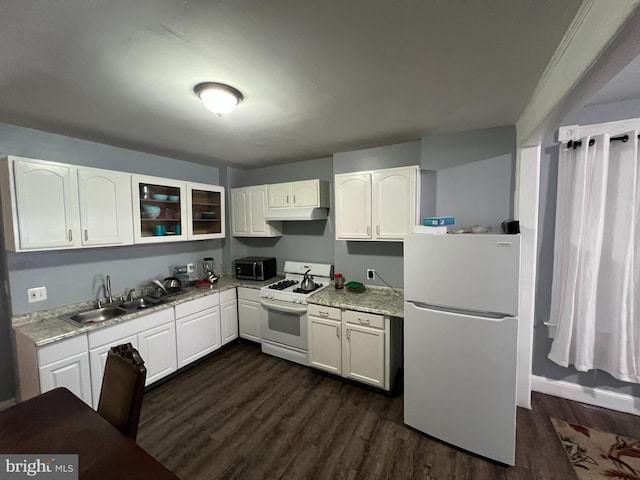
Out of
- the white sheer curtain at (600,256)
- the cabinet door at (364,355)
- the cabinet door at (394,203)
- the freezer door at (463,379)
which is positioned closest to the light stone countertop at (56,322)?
the cabinet door at (364,355)

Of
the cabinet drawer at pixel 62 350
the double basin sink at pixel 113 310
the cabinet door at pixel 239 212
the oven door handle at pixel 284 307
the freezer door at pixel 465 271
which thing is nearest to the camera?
the freezer door at pixel 465 271

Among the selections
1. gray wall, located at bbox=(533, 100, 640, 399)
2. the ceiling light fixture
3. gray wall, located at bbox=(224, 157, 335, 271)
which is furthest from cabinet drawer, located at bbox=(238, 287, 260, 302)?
gray wall, located at bbox=(533, 100, 640, 399)

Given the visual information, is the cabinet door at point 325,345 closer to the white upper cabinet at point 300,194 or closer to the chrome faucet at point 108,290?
the white upper cabinet at point 300,194

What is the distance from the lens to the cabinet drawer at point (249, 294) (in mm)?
3201

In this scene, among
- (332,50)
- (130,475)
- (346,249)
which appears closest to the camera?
(130,475)

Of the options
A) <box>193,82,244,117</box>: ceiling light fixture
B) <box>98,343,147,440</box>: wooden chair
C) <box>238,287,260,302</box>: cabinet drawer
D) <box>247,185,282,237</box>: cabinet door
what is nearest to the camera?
<box>98,343,147,440</box>: wooden chair

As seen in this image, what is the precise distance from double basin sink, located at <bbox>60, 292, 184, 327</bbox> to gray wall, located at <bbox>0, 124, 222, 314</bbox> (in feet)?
0.62

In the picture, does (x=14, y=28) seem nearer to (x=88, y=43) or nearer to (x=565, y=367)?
(x=88, y=43)

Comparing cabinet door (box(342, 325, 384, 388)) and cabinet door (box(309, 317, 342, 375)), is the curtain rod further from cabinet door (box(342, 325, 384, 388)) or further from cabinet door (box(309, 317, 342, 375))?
cabinet door (box(309, 317, 342, 375))

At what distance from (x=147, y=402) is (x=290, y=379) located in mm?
1307

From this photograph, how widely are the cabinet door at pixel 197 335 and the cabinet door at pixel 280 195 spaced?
1.47 meters

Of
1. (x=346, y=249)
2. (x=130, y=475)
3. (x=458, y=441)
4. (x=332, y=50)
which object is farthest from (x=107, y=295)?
(x=458, y=441)

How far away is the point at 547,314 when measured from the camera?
2277 millimetres

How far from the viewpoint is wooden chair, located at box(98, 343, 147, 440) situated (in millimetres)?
1092
